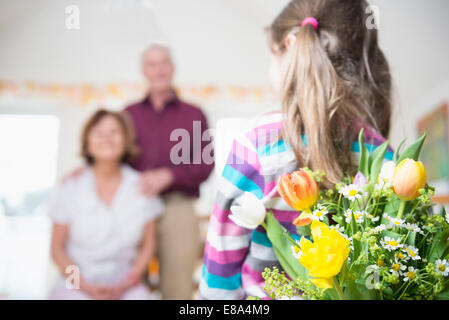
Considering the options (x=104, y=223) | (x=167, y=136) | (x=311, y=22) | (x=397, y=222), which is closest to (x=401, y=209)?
(x=397, y=222)

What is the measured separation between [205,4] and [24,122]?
140 centimetres

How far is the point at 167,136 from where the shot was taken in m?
1.63

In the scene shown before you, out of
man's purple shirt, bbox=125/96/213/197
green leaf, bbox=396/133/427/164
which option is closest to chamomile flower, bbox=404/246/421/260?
green leaf, bbox=396/133/427/164

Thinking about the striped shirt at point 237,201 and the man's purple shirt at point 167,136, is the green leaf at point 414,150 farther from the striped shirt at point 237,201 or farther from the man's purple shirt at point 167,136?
the man's purple shirt at point 167,136

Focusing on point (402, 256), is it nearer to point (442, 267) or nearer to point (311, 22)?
point (442, 267)

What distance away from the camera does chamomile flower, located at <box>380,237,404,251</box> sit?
0.32m

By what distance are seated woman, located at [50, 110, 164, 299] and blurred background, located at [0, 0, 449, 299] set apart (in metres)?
0.43

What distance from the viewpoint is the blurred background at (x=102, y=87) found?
1841mm

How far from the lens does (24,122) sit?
2287 millimetres

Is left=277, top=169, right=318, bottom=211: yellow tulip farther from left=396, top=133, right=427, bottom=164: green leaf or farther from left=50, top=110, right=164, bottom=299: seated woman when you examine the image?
left=50, top=110, right=164, bottom=299: seated woman

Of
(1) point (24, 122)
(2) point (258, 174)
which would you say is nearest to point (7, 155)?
(1) point (24, 122)

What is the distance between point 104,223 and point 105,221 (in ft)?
0.03

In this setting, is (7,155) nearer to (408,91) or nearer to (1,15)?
(1,15)
